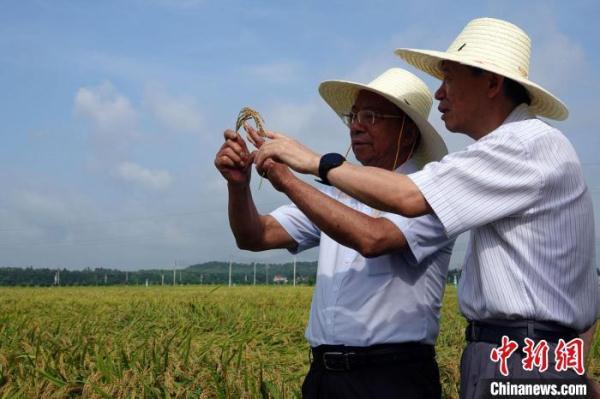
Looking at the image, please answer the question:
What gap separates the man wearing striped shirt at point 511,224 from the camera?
2086 millimetres

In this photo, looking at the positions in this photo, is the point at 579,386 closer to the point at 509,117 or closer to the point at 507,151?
the point at 507,151

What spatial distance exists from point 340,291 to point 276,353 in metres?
3.21

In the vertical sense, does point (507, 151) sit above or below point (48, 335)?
above

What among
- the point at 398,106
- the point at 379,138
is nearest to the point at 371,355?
the point at 379,138

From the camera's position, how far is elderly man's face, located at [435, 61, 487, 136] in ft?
7.72

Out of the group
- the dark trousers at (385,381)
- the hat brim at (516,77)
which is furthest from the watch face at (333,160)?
the dark trousers at (385,381)

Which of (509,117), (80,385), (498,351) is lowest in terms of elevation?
(80,385)

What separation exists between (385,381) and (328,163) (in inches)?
32.6

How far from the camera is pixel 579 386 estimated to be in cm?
209

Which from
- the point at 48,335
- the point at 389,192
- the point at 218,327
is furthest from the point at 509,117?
the point at 218,327

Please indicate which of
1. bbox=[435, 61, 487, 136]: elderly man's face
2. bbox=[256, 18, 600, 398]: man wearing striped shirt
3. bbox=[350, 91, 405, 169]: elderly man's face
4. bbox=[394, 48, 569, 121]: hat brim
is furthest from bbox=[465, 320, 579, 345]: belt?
bbox=[350, 91, 405, 169]: elderly man's face

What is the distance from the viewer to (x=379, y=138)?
Answer: 2.98m

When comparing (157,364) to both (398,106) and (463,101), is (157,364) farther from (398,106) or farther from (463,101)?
(463,101)

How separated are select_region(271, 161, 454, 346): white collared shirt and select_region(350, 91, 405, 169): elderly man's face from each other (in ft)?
0.94
